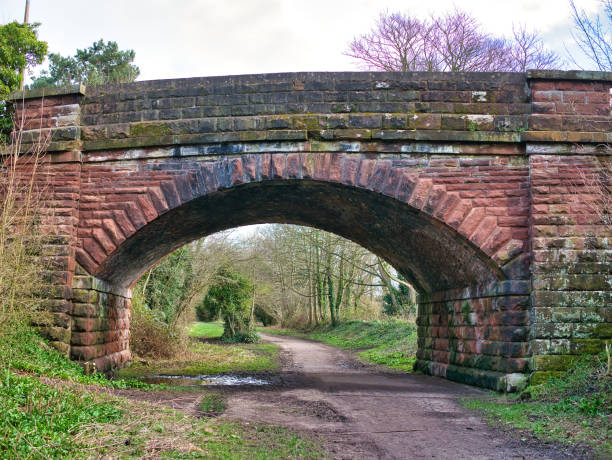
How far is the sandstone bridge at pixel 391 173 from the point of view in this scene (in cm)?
779

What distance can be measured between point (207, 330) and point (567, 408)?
22383 mm

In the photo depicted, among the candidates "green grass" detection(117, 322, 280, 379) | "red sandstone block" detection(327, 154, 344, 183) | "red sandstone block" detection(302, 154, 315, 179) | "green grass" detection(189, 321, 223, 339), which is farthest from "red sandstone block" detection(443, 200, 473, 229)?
"green grass" detection(189, 321, 223, 339)

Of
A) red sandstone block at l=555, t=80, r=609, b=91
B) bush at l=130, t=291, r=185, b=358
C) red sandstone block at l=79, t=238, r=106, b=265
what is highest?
red sandstone block at l=555, t=80, r=609, b=91

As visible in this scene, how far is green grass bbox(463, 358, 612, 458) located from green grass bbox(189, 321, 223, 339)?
669 inches

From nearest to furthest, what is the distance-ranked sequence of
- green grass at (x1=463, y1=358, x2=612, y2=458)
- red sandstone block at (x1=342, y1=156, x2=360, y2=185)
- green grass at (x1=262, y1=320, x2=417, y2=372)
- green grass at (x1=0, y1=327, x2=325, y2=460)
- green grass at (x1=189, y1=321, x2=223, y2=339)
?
green grass at (x1=0, y1=327, x2=325, y2=460)
green grass at (x1=463, y1=358, x2=612, y2=458)
red sandstone block at (x1=342, y1=156, x2=360, y2=185)
green grass at (x1=262, y1=320, x2=417, y2=372)
green grass at (x1=189, y1=321, x2=223, y2=339)

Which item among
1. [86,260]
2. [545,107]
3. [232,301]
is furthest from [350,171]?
[232,301]

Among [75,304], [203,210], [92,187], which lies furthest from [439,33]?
[75,304]

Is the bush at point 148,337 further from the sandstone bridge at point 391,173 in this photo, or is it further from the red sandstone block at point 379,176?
the red sandstone block at point 379,176

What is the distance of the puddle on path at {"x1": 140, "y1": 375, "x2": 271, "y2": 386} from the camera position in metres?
9.03

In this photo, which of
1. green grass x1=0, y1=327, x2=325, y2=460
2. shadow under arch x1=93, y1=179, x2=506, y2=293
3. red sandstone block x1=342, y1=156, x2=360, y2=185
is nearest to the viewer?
green grass x1=0, y1=327, x2=325, y2=460

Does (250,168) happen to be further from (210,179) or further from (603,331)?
(603,331)

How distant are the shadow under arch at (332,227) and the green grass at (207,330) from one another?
12.3 m

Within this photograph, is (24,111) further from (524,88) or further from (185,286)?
(185,286)

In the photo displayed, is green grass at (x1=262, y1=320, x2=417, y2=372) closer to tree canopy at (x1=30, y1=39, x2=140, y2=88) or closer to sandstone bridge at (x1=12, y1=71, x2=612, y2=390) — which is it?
sandstone bridge at (x1=12, y1=71, x2=612, y2=390)
